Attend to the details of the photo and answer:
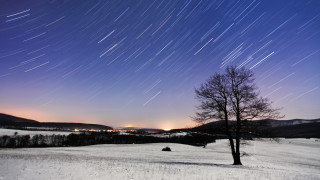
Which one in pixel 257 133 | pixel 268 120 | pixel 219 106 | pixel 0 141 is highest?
pixel 219 106

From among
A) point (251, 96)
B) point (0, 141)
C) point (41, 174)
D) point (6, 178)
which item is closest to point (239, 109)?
point (251, 96)

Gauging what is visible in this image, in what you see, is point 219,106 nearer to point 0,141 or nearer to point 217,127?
point 217,127

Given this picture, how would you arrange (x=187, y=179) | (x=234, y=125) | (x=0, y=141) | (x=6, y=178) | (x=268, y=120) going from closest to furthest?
(x=6, y=178), (x=187, y=179), (x=268, y=120), (x=234, y=125), (x=0, y=141)

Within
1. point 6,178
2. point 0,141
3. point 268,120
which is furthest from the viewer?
point 0,141

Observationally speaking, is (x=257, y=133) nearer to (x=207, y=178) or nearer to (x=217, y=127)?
(x=217, y=127)

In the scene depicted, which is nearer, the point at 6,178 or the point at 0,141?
the point at 6,178

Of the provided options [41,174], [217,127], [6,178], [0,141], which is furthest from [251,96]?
[0,141]

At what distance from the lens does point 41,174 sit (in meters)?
12.5

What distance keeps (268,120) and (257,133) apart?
1.84m

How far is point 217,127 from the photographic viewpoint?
70.1 feet

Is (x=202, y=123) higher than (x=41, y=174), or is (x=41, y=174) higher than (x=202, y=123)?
(x=202, y=123)

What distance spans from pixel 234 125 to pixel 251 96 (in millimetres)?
3561

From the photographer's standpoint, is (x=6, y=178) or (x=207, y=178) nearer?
(x=6, y=178)

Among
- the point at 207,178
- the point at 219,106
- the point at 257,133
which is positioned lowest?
the point at 207,178
